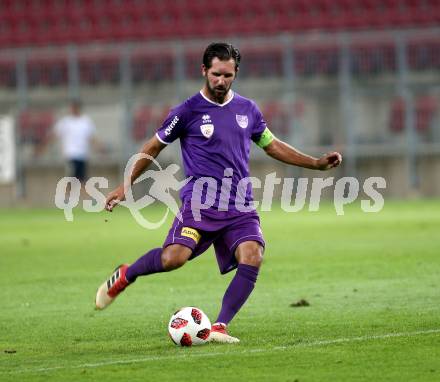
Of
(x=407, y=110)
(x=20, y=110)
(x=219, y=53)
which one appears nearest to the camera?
(x=219, y=53)

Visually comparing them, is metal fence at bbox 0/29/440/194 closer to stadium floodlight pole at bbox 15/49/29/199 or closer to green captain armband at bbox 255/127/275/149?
stadium floodlight pole at bbox 15/49/29/199

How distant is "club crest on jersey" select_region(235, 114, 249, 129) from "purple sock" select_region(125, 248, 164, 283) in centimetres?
102

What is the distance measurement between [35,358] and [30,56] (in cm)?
2066

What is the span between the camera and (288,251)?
592 inches

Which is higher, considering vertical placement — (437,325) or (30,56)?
(30,56)

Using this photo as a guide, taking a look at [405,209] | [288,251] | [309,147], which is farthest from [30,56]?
[288,251]

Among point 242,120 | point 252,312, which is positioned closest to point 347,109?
point 252,312

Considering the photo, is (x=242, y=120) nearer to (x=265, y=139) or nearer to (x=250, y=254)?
(x=265, y=139)

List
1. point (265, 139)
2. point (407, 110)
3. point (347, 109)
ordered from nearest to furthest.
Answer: point (265, 139)
point (407, 110)
point (347, 109)

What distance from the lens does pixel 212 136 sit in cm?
794

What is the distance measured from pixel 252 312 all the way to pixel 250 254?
63.5 inches

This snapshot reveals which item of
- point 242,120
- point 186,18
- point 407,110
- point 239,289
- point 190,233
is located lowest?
point 239,289

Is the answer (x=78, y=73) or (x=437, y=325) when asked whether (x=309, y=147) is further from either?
(x=437, y=325)

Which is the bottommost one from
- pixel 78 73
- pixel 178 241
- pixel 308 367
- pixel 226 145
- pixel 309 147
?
pixel 308 367
